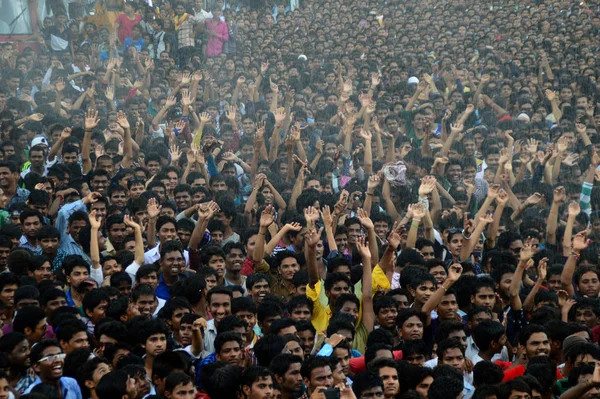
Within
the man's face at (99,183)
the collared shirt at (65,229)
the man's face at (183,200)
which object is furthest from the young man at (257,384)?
the man's face at (99,183)

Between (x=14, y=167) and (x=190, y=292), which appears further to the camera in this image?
(x=14, y=167)

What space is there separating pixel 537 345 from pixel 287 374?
176 cm

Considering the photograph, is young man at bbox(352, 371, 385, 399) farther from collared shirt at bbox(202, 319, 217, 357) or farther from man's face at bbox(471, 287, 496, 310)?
man's face at bbox(471, 287, 496, 310)

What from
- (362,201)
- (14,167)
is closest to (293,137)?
(362,201)

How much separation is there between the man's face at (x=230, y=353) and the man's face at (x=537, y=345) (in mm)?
1924

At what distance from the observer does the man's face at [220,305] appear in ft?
23.4

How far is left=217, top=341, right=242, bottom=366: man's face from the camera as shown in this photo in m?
6.32

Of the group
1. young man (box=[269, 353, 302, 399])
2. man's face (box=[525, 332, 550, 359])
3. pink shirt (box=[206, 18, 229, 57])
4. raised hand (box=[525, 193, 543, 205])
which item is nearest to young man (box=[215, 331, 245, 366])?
young man (box=[269, 353, 302, 399])

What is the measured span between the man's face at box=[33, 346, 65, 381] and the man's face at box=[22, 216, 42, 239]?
269cm

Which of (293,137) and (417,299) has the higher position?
(293,137)

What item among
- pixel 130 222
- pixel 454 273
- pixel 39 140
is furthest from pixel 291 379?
pixel 39 140

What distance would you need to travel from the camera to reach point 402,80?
1510 cm

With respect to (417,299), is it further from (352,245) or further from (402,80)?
(402,80)

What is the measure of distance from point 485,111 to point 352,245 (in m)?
5.53
